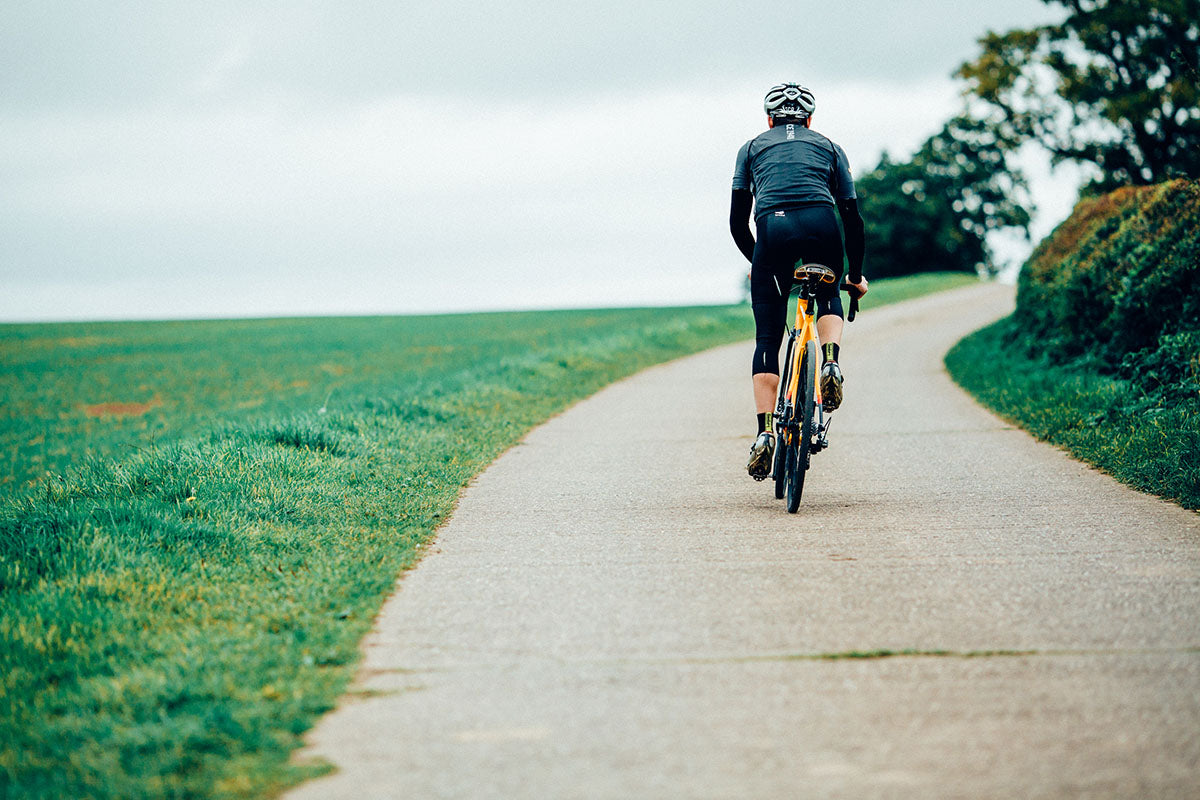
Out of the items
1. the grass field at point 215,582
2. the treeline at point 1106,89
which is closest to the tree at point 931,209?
the treeline at point 1106,89

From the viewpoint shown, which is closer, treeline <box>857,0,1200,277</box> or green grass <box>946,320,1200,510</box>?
green grass <box>946,320,1200,510</box>

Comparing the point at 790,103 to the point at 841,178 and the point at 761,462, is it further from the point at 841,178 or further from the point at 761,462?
the point at 761,462

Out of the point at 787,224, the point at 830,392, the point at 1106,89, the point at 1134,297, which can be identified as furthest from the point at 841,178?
Result: the point at 1106,89

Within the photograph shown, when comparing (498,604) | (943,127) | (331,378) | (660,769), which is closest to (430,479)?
(498,604)

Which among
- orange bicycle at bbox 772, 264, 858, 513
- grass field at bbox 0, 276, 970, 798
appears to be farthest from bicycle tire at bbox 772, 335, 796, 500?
grass field at bbox 0, 276, 970, 798

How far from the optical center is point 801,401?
6.32m

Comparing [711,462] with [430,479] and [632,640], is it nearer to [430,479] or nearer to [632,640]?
[430,479]

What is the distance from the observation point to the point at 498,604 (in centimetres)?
465

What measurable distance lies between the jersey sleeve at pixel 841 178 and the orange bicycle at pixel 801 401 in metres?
0.49

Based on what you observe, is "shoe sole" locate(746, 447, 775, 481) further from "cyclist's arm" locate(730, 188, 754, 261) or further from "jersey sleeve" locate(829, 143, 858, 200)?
"jersey sleeve" locate(829, 143, 858, 200)

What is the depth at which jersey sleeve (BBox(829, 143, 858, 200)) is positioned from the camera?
6492mm

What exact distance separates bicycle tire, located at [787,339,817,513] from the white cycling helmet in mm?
1338

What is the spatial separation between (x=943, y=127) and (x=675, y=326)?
3824cm

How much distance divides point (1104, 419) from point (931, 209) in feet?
188
